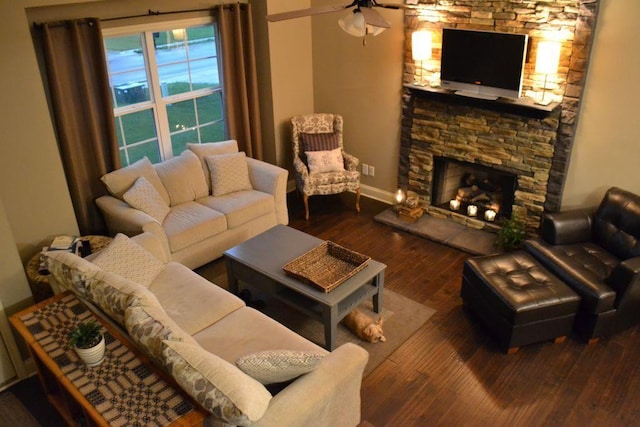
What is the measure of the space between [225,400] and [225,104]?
3.99 metres

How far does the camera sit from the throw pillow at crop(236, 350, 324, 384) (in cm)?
259

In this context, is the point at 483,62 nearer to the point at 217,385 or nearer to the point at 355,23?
the point at 355,23

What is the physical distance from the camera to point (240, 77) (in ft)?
18.6

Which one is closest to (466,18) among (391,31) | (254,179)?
(391,31)

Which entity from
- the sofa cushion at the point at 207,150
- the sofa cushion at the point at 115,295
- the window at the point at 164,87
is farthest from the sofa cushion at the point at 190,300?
the window at the point at 164,87

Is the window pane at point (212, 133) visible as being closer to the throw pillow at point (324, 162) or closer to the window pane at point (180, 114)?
the window pane at point (180, 114)

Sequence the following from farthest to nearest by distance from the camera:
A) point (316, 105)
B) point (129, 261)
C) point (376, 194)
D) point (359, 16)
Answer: point (316, 105) < point (376, 194) < point (129, 261) < point (359, 16)

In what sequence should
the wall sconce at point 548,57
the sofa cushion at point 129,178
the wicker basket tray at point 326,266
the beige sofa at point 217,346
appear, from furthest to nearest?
1. the sofa cushion at point 129,178
2. the wall sconce at point 548,57
3. the wicker basket tray at point 326,266
4. the beige sofa at point 217,346

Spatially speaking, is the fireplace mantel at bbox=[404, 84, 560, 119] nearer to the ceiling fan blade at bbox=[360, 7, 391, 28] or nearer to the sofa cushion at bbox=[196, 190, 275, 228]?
the sofa cushion at bbox=[196, 190, 275, 228]

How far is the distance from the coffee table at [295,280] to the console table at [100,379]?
1218 mm

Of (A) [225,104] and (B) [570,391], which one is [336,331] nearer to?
(B) [570,391]

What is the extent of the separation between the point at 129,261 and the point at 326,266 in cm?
142

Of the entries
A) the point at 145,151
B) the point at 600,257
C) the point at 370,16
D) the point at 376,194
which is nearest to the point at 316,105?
the point at 376,194

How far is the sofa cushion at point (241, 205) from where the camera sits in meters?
4.95
